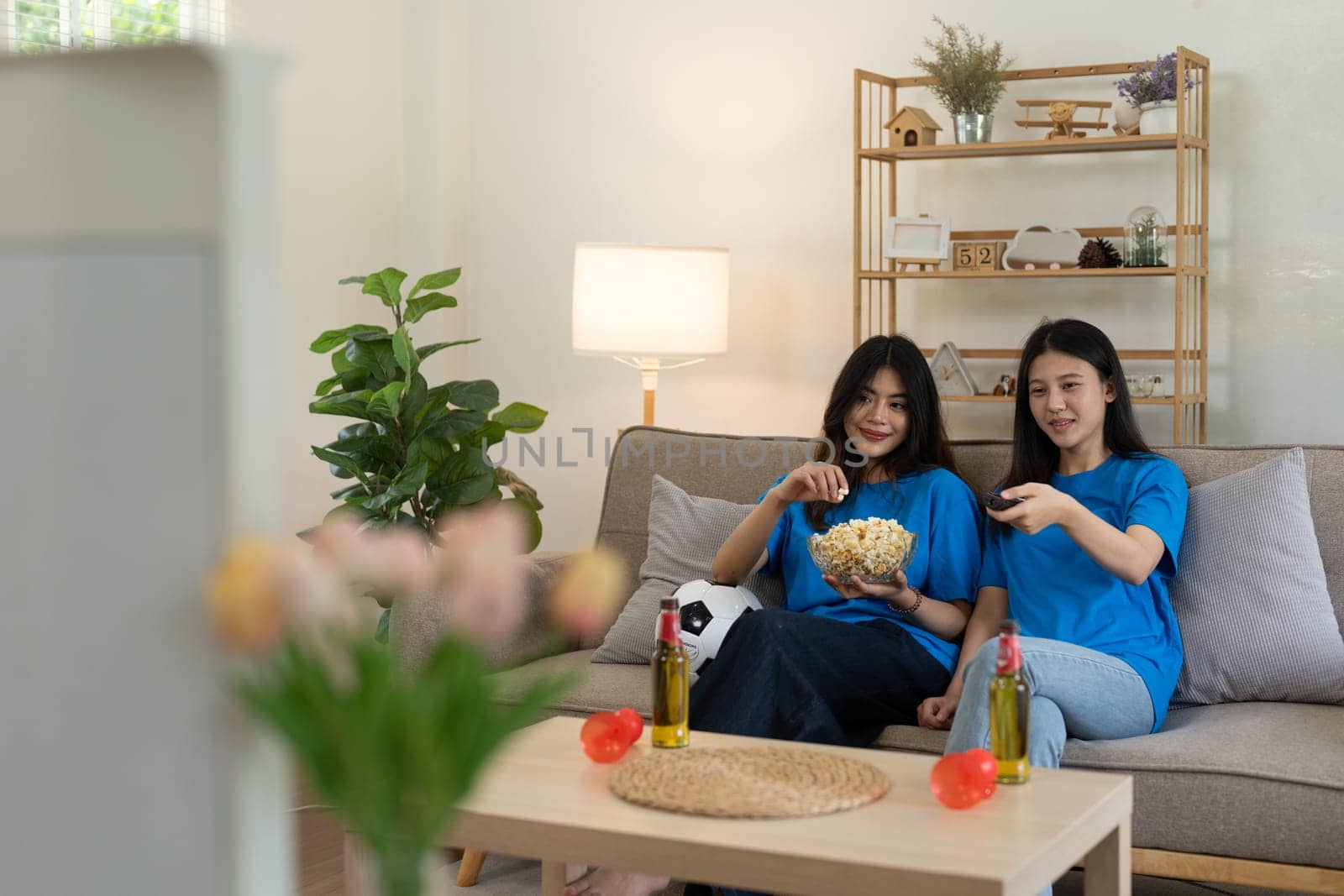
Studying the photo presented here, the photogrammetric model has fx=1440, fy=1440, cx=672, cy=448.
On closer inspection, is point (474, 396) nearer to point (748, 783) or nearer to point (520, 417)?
point (520, 417)

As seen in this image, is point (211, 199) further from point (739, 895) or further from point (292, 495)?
point (292, 495)

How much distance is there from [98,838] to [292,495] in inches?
148

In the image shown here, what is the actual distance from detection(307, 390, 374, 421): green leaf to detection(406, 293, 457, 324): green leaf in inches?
9.9

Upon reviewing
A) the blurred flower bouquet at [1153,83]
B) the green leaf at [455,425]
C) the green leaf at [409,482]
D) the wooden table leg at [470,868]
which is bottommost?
the wooden table leg at [470,868]

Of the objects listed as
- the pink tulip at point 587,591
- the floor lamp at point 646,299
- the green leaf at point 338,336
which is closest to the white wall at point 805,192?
the floor lamp at point 646,299

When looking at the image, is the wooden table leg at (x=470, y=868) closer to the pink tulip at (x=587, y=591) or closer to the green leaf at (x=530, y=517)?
the green leaf at (x=530, y=517)

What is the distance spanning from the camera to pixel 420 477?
3428 mm

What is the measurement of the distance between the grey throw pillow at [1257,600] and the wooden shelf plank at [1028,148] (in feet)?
3.88

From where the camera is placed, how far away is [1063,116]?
3705 mm

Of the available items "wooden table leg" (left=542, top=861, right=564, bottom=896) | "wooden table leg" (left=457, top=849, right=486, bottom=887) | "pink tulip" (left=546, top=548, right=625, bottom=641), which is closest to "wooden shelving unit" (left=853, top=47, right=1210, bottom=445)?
"wooden table leg" (left=457, top=849, right=486, bottom=887)

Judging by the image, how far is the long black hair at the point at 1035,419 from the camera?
2686 millimetres

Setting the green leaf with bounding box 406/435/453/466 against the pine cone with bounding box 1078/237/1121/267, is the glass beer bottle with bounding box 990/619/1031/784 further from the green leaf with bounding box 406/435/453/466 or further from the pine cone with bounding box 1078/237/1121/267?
the pine cone with bounding box 1078/237/1121/267

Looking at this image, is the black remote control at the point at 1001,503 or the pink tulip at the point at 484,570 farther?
the black remote control at the point at 1001,503

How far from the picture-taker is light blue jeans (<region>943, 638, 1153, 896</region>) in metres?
2.18
